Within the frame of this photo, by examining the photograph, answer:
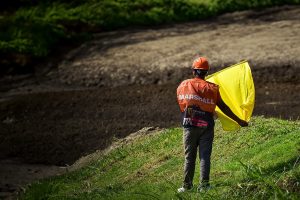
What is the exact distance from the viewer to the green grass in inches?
367

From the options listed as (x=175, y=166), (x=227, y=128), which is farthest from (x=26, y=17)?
(x=227, y=128)

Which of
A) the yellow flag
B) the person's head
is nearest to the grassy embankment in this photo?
the yellow flag

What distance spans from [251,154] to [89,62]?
16.9m

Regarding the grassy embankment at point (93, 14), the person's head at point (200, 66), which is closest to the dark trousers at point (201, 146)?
the person's head at point (200, 66)

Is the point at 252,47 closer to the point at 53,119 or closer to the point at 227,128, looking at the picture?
the point at 53,119

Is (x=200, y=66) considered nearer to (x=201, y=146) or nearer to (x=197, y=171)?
(x=201, y=146)

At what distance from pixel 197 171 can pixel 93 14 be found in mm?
21878

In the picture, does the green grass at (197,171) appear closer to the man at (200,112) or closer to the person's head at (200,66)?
the man at (200,112)

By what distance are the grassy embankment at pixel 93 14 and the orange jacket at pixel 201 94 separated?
2047 cm

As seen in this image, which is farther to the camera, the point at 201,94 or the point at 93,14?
the point at 93,14

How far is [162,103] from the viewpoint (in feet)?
74.7

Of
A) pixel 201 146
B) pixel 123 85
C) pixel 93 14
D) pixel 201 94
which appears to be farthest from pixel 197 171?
pixel 93 14

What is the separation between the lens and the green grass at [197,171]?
932 centimetres

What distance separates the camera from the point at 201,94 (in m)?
10.2
